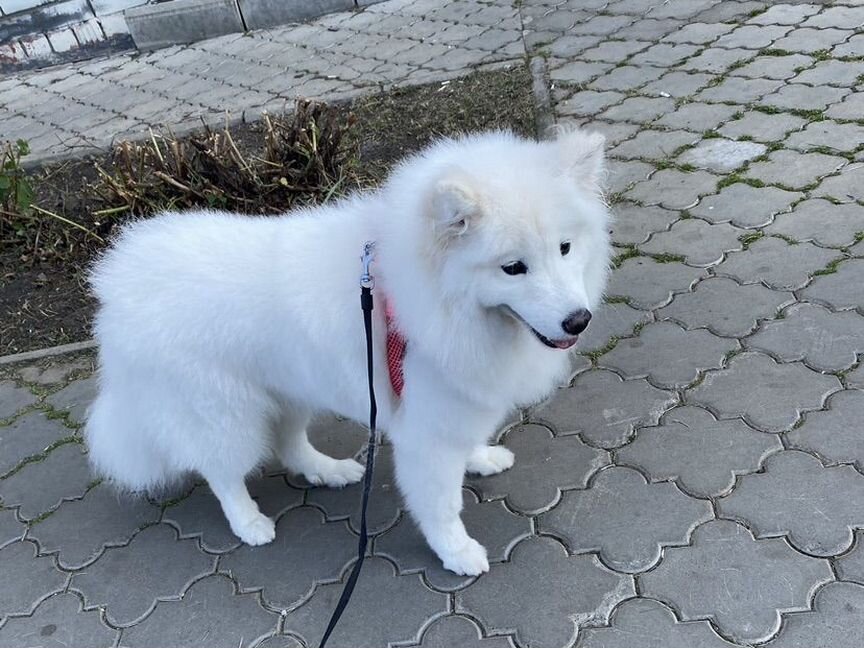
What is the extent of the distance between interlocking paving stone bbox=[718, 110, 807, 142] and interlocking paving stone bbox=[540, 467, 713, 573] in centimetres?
275

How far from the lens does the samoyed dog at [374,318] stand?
1.91 m

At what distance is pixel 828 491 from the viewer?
8.50ft

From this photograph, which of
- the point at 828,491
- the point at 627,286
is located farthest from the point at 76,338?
the point at 828,491

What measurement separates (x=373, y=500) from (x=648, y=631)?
3.71ft

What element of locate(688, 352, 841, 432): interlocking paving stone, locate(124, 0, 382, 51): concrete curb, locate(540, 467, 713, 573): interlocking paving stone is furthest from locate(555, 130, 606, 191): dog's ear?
locate(124, 0, 382, 51): concrete curb

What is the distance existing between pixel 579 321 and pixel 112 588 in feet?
6.66

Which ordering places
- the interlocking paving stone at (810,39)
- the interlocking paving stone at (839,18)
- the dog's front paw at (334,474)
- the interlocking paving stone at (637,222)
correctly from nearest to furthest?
the dog's front paw at (334,474) < the interlocking paving stone at (637,222) < the interlocking paving stone at (810,39) < the interlocking paving stone at (839,18)

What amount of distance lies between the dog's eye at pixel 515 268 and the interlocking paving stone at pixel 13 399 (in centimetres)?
288

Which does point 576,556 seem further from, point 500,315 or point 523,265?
point 523,265

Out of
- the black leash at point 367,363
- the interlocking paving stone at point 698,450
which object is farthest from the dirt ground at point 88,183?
the interlocking paving stone at point 698,450

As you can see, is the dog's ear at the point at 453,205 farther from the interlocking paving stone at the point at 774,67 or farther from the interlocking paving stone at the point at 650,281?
the interlocking paving stone at the point at 774,67

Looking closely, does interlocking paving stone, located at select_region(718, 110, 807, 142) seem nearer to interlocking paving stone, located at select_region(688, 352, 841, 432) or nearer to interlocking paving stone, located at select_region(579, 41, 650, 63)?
interlocking paving stone, located at select_region(579, 41, 650, 63)

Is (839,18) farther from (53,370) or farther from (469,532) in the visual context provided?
(53,370)

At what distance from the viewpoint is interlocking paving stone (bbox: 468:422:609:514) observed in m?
2.83
